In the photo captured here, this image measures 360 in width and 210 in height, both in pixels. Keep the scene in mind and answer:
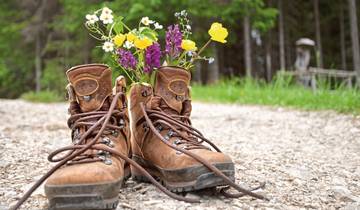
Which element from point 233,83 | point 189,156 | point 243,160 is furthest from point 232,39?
point 189,156

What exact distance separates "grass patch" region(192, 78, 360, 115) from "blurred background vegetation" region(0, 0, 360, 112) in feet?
0.05

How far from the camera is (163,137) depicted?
155 cm

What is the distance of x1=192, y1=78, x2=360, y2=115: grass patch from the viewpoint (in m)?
4.99

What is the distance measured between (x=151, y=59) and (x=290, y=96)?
483 centimetres

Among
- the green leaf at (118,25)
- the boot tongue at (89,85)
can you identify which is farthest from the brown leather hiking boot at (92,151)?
the green leaf at (118,25)

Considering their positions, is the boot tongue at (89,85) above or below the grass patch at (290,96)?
above

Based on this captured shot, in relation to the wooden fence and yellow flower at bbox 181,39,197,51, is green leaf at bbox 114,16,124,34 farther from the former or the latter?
the wooden fence

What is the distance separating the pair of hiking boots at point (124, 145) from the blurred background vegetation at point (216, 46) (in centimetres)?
360

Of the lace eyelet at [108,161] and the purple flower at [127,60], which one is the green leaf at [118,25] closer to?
the purple flower at [127,60]

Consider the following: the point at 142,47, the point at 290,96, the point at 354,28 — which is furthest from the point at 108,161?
the point at 354,28

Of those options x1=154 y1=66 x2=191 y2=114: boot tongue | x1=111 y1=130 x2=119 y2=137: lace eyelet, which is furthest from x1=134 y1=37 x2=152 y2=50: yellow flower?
x1=111 y1=130 x2=119 y2=137: lace eyelet

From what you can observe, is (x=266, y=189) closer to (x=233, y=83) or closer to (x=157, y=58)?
(x=157, y=58)

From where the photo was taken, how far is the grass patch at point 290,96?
16.4 feet

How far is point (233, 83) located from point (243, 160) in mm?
6562
